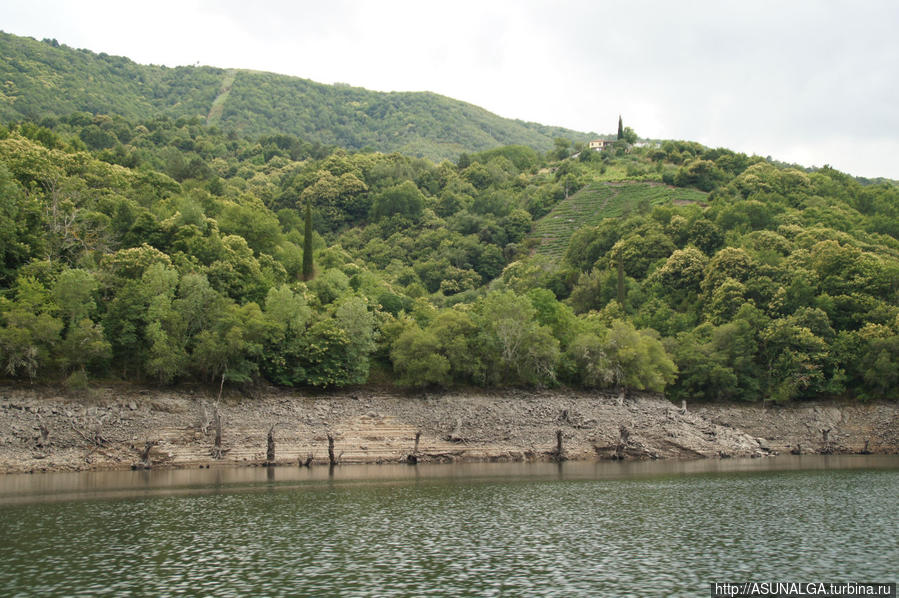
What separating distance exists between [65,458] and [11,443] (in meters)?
3.67

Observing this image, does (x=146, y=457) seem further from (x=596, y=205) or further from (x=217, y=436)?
(x=596, y=205)

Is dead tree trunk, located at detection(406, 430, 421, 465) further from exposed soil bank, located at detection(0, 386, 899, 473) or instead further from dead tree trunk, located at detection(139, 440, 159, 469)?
dead tree trunk, located at detection(139, 440, 159, 469)

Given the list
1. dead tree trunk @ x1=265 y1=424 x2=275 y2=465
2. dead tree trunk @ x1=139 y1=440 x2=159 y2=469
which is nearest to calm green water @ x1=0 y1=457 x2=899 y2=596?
dead tree trunk @ x1=139 y1=440 x2=159 y2=469

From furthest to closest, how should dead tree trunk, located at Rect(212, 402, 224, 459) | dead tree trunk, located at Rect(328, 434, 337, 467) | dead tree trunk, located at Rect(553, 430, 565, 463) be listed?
dead tree trunk, located at Rect(553, 430, 565, 463) < dead tree trunk, located at Rect(328, 434, 337, 467) < dead tree trunk, located at Rect(212, 402, 224, 459)

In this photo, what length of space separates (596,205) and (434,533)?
132 m

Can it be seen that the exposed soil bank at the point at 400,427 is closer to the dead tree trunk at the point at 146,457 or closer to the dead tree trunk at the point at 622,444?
the dead tree trunk at the point at 622,444

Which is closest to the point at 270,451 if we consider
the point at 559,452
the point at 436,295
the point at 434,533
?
the point at 559,452

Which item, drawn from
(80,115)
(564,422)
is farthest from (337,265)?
(80,115)

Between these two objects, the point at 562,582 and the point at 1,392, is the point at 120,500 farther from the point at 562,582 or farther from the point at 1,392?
the point at 562,582

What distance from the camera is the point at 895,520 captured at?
3678 centimetres

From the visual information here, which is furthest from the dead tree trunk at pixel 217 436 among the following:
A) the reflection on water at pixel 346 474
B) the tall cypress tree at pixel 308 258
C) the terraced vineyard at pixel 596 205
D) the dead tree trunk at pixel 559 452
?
the terraced vineyard at pixel 596 205

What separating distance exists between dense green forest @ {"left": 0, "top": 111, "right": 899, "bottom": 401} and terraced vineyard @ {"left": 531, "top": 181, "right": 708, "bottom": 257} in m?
4.39

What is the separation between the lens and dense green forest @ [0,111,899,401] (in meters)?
66.2

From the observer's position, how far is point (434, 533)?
34.5 metres
